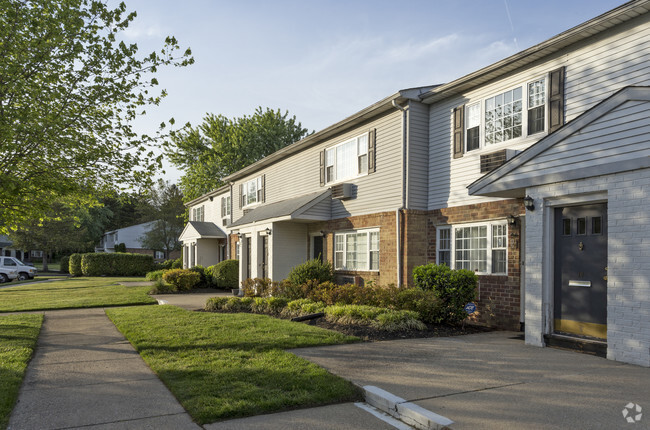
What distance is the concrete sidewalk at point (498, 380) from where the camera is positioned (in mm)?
4594

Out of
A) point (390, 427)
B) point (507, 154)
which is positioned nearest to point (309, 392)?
point (390, 427)

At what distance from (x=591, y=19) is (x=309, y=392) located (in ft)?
27.3

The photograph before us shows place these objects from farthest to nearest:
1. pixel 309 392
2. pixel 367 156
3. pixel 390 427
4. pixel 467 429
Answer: pixel 367 156 → pixel 309 392 → pixel 390 427 → pixel 467 429

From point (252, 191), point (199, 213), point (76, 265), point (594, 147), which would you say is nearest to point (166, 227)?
point (76, 265)

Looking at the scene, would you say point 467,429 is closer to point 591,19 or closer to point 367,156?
point 591,19

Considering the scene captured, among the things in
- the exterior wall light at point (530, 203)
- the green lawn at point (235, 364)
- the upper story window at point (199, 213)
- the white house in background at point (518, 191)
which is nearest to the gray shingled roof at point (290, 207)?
the white house in background at point (518, 191)

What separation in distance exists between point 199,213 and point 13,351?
87.6 ft

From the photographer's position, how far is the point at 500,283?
1042cm

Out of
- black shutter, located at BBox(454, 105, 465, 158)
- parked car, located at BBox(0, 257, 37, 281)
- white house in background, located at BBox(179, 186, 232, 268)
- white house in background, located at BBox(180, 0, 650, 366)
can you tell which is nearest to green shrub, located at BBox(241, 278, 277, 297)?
white house in background, located at BBox(180, 0, 650, 366)

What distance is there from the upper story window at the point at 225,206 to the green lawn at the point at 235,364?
55.1 feet

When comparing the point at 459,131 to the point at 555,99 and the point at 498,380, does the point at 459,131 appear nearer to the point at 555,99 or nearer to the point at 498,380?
the point at 555,99

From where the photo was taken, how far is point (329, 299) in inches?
463

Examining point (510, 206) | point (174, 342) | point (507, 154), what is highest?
point (507, 154)

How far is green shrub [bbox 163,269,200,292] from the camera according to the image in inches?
836
